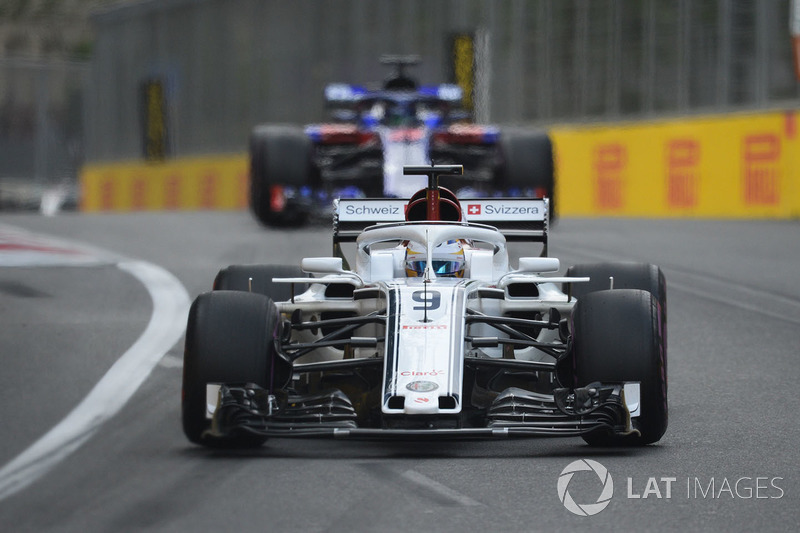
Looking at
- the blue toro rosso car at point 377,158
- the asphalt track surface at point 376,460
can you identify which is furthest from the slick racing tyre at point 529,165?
the asphalt track surface at point 376,460

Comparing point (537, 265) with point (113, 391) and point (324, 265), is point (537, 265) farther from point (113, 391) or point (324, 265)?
point (113, 391)

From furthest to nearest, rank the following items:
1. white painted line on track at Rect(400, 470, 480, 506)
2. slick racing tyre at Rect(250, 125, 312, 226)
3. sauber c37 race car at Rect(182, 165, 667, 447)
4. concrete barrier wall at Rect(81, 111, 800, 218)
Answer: concrete barrier wall at Rect(81, 111, 800, 218), slick racing tyre at Rect(250, 125, 312, 226), sauber c37 race car at Rect(182, 165, 667, 447), white painted line on track at Rect(400, 470, 480, 506)

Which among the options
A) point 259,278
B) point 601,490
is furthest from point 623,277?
point 601,490

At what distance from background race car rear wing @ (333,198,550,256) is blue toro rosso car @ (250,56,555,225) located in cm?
965

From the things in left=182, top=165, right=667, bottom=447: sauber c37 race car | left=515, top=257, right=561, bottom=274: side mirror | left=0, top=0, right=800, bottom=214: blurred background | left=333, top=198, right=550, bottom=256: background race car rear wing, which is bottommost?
left=182, top=165, right=667, bottom=447: sauber c37 race car

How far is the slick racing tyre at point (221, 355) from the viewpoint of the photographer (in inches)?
299

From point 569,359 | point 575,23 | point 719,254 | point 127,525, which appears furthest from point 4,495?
point 575,23

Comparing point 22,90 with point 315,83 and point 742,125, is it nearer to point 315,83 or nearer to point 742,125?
point 315,83

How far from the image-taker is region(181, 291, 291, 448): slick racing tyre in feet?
24.9

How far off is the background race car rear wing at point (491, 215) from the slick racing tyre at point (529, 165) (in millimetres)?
9673

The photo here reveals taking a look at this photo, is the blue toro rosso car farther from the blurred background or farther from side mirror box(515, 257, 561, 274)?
side mirror box(515, 257, 561, 274)

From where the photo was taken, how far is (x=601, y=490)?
657 cm

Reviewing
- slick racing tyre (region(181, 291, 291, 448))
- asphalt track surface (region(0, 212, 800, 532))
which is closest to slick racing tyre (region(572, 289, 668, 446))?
asphalt track surface (region(0, 212, 800, 532))

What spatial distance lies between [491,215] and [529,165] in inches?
388
